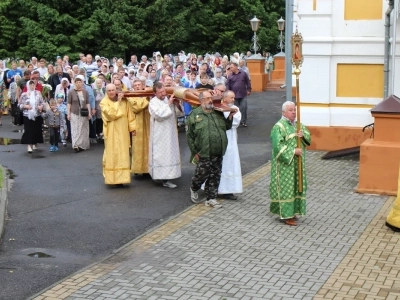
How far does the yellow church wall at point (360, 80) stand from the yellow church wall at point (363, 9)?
39.1 inches

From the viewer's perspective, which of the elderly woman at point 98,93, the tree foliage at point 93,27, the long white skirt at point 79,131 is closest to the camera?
the long white skirt at point 79,131

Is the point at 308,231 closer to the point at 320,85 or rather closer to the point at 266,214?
the point at 266,214

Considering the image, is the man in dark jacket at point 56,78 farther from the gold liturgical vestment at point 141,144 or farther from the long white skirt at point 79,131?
the gold liturgical vestment at point 141,144

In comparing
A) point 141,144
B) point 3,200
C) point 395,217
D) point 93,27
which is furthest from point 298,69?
point 93,27

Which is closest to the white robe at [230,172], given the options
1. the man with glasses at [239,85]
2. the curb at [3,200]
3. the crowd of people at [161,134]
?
the crowd of people at [161,134]

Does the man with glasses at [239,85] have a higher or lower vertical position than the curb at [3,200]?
higher

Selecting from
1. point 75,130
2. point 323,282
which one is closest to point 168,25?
point 75,130

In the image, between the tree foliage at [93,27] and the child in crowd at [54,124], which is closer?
the child in crowd at [54,124]

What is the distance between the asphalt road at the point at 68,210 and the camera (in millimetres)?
8914

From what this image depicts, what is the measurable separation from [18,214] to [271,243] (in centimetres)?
388

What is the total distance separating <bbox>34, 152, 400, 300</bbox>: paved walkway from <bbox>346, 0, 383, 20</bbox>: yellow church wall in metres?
5.48

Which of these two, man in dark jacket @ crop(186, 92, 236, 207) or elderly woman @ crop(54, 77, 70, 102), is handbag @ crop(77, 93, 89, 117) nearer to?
elderly woman @ crop(54, 77, 70, 102)

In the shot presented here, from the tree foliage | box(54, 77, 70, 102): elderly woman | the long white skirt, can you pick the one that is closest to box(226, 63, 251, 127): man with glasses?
box(54, 77, 70, 102): elderly woman

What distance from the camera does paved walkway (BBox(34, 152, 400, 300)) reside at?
7938 mm
